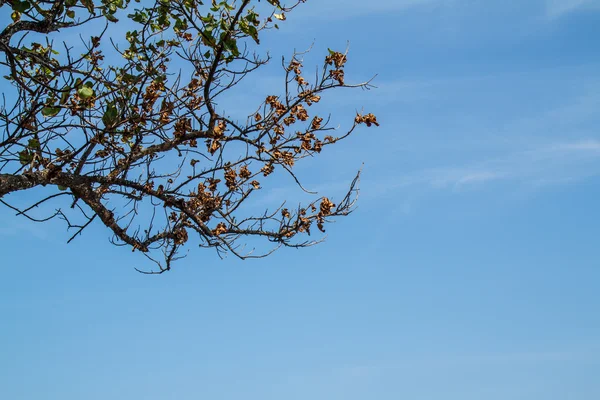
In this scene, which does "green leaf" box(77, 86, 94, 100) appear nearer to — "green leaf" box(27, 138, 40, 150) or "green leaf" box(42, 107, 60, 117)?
"green leaf" box(42, 107, 60, 117)

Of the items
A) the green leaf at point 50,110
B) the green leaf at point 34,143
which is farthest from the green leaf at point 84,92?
the green leaf at point 34,143

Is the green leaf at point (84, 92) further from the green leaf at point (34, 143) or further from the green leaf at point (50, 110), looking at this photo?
the green leaf at point (34, 143)

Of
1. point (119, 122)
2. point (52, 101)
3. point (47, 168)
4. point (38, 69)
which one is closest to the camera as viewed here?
point (119, 122)

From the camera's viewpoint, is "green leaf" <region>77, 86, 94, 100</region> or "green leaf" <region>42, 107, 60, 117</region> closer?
"green leaf" <region>77, 86, 94, 100</region>

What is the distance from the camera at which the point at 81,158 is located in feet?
28.6

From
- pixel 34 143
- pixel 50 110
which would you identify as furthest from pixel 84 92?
pixel 34 143

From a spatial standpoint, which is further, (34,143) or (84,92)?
(34,143)

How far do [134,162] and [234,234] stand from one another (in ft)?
5.85

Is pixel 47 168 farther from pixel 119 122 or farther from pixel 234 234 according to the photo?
pixel 234 234

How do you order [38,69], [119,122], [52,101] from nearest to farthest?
1. [119,122]
2. [52,101]
3. [38,69]

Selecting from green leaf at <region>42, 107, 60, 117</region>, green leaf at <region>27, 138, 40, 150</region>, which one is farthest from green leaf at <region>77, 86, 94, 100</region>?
green leaf at <region>27, 138, 40, 150</region>

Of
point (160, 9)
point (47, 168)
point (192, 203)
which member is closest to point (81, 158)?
point (47, 168)

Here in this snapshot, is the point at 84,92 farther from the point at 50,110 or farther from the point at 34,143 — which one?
A: the point at 34,143

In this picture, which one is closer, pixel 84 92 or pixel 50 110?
pixel 84 92
